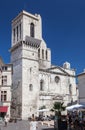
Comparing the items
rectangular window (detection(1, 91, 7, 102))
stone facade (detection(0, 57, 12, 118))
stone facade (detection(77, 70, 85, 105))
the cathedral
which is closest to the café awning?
stone facade (detection(0, 57, 12, 118))

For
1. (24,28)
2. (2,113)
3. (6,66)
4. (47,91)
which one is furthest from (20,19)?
(2,113)

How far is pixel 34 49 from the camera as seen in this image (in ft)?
161

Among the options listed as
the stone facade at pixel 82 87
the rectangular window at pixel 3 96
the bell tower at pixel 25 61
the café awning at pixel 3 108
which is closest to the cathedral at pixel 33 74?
the bell tower at pixel 25 61

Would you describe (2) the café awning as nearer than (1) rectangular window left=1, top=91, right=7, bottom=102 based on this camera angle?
Yes

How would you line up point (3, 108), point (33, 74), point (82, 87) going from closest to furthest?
point (82, 87), point (3, 108), point (33, 74)

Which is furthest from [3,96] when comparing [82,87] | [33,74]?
[82,87]

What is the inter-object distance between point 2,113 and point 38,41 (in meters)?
16.2

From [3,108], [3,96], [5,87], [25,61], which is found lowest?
[3,108]

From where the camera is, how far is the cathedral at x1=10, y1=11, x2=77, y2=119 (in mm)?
45125

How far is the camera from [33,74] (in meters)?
47.2

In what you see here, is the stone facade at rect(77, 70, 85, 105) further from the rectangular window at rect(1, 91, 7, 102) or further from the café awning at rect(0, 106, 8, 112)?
the rectangular window at rect(1, 91, 7, 102)

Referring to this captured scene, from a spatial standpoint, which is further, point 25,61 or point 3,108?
point 25,61

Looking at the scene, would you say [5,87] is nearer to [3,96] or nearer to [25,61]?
[3,96]

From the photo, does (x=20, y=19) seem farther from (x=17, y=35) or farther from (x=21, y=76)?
(x=21, y=76)
